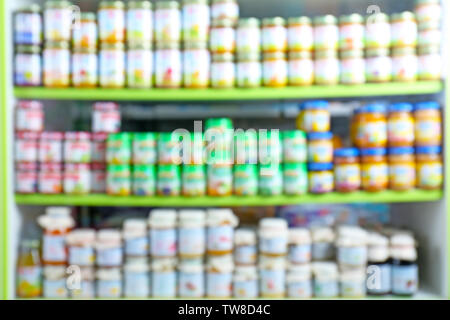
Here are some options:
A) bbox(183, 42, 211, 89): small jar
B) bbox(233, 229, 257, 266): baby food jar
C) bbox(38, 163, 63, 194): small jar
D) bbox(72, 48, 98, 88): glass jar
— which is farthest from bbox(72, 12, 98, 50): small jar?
bbox(233, 229, 257, 266): baby food jar

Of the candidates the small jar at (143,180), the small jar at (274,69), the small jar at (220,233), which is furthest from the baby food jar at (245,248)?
the small jar at (274,69)

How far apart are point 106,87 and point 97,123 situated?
0.47 ft

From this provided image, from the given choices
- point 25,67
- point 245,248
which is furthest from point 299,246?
point 25,67

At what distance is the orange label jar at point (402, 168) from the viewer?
1.68 metres

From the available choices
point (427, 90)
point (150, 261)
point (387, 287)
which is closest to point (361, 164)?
point (427, 90)

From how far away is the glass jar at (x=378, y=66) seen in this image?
5.51 feet

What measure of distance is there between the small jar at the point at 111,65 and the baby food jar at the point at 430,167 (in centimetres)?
116

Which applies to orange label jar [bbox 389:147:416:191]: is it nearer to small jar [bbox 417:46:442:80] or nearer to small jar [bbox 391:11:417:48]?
small jar [bbox 417:46:442:80]

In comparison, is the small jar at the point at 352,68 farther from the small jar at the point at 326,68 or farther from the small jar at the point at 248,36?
the small jar at the point at 248,36

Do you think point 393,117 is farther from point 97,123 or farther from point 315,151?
point 97,123

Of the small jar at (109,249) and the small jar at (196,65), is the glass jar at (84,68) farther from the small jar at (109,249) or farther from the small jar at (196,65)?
the small jar at (109,249)

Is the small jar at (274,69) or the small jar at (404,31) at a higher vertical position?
the small jar at (404,31)

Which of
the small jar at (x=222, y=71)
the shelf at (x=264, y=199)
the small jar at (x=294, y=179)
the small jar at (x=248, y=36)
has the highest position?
the small jar at (x=248, y=36)

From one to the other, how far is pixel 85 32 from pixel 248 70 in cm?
63
